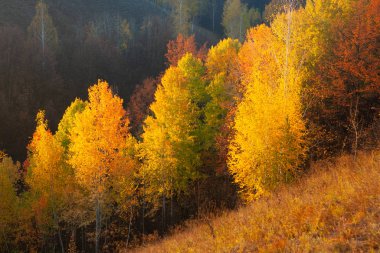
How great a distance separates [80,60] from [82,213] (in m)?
48.9

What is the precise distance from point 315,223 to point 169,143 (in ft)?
46.2

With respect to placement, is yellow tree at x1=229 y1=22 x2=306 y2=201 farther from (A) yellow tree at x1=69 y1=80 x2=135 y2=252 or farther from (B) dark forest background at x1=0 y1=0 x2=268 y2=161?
(B) dark forest background at x1=0 y1=0 x2=268 y2=161

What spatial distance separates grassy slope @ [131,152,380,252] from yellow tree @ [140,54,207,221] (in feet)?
33.0

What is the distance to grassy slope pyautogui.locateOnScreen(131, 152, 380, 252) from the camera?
22.0ft

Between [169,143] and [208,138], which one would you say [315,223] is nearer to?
[169,143]

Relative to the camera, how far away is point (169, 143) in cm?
2108

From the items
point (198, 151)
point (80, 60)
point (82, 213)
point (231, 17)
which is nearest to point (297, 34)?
point (198, 151)

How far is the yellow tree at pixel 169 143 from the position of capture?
2120 centimetres

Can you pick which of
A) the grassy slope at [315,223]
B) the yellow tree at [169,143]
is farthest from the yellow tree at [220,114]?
the grassy slope at [315,223]

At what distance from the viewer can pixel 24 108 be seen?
48.0 metres

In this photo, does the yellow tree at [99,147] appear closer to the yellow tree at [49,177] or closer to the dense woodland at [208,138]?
the dense woodland at [208,138]

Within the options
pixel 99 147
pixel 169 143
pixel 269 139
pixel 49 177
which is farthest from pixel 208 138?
pixel 49 177

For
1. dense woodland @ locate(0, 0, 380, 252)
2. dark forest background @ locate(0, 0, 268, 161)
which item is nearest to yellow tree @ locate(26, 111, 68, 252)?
dense woodland @ locate(0, 0, 380, 252)

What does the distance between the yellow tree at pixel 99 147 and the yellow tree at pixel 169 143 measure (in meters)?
2.10
